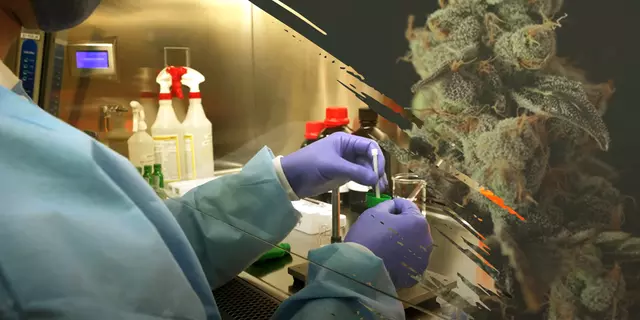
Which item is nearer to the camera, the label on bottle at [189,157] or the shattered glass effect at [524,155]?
the shattered glass effect at [524,155]

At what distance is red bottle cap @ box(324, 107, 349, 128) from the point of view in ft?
2.29

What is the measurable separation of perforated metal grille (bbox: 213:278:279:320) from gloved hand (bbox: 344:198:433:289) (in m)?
0.48

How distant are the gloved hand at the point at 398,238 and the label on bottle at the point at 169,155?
858 mm

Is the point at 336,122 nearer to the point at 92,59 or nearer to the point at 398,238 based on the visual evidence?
the point at 398,238

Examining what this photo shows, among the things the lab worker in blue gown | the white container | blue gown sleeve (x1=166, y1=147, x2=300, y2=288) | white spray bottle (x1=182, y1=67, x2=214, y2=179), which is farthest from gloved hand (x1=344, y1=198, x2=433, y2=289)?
white spray bottle (x1=182, y1=67, x2=214, y2=179)

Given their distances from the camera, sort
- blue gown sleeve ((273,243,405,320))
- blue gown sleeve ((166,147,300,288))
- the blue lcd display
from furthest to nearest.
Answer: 1. the blue lcd display
2. blue gown sleeve ((166,147,300,288))
3. blue gown sleeve ((273,243,405,320))

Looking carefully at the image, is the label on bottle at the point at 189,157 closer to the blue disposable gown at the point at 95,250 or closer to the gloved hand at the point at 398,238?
the blue disposable gown at the point at 95,250

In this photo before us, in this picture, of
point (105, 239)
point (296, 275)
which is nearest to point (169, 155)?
point (296, 275)

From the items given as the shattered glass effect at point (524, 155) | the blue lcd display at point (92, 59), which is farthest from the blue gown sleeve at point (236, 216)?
the blue lcd display at point (92, 59)

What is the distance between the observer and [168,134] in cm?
146

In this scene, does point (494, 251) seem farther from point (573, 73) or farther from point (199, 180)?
point (199, 180)

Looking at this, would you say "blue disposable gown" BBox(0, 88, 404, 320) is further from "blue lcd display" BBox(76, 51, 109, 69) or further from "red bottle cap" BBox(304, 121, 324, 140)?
"blue lcd display" BBox(76, 51, 109, 69)

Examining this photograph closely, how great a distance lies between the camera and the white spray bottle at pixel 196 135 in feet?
4.15

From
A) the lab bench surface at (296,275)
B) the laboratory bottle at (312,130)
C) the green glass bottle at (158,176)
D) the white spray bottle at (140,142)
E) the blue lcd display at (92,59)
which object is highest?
the blue lcd display at (92,59)
